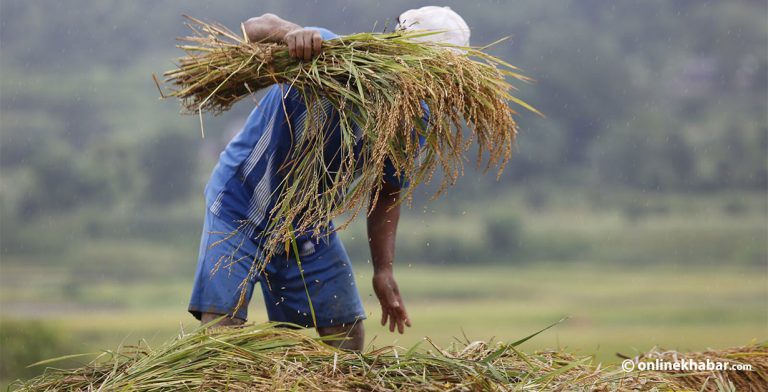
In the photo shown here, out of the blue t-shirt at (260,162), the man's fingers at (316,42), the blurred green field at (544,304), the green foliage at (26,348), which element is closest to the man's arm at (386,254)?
the blue t-shirt at (260,162)

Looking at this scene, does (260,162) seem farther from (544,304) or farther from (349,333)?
(544,304)

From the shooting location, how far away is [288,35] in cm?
427

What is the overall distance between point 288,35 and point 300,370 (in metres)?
1.46

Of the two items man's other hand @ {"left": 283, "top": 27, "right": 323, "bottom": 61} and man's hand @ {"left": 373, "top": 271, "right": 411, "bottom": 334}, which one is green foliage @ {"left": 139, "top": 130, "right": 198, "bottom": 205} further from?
man's other hand @ {"left": 283, "top": 27, "right": 323, "bottom": 61}

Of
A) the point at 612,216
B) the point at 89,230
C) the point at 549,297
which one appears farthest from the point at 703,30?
the point at 89,230

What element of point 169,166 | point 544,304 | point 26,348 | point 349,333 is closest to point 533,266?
point 544,304

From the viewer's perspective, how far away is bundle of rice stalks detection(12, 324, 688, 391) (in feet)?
10.8

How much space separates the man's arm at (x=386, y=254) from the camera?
15.6ft

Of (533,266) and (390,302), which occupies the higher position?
(533,266)

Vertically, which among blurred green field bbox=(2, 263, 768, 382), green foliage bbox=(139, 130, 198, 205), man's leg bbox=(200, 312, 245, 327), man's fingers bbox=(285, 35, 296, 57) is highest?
green foliage bbox=(139, 130, 198, 205)

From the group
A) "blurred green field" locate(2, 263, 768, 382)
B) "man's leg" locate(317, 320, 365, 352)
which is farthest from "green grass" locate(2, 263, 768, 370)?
"man's leg" locate(317, 320, 365, 352)

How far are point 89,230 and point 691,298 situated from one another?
22.4 meters

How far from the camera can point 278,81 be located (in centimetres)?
433

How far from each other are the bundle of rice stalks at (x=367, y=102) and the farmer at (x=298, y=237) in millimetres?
95
